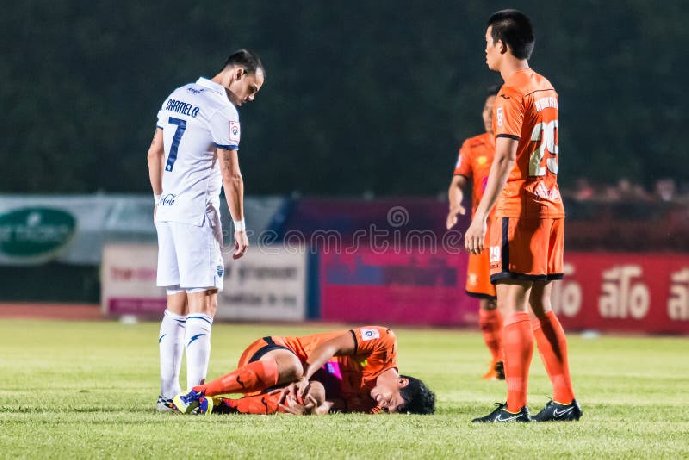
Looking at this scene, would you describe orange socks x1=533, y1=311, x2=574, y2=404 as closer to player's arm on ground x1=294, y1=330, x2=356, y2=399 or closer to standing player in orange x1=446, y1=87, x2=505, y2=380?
player's arm on ground x1=294, y1=330, x2=356, y2=399

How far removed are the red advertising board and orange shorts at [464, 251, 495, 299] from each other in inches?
347

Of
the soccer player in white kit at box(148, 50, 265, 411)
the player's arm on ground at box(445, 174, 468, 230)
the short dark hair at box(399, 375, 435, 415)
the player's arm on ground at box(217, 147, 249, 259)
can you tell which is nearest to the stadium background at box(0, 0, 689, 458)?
the short dark hair at box(399, 375, 435, 415)

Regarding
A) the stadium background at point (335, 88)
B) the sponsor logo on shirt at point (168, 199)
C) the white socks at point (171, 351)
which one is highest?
the stadium background at point (335, 88)

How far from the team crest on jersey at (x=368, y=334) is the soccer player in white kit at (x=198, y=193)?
948 mm

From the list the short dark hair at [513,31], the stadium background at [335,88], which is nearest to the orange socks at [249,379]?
the short dark hair at [513,31]

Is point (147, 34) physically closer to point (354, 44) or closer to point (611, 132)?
point (354, 44)

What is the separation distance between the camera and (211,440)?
7.53m

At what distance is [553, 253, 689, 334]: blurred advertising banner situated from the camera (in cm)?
2136

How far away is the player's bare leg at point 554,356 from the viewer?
28.9ft

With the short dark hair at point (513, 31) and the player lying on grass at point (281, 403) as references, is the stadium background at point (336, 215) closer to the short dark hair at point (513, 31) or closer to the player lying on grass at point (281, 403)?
the player lying on grass at point (281, 403)

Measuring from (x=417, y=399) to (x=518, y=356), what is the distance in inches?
35.0

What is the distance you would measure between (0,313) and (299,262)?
631cm

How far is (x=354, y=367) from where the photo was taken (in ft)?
30.3

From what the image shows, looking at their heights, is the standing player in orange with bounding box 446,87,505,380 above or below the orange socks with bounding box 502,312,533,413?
above
